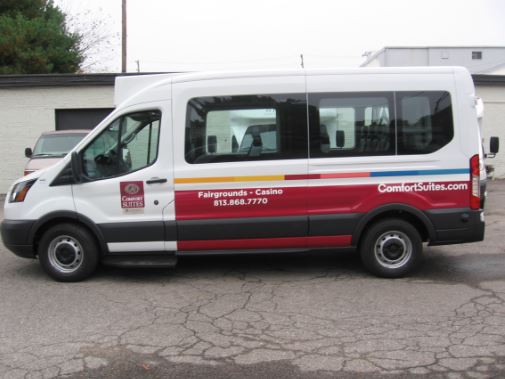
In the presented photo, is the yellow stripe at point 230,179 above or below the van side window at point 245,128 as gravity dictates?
below

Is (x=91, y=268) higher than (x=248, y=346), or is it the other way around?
(x=91, y=268)

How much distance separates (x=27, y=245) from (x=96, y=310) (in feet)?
4.80

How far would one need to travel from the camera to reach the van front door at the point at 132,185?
19.5 feet

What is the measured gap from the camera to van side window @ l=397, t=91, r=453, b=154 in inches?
235

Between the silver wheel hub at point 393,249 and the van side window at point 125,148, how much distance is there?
2.77 metres

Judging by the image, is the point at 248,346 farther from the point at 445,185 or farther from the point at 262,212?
the point at 445,185

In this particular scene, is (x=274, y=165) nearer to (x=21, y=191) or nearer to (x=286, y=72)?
(x=286, y=72)

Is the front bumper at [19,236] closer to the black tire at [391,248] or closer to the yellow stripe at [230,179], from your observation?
the yellow stripe at [230,179]

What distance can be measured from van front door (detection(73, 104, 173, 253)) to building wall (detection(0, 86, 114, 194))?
1066cm

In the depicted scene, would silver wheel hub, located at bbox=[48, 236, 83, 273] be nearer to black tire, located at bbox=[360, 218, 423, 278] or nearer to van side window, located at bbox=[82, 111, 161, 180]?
van side window, located at bbox=[82, 111, 161, 180]

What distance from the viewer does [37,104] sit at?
1612 cm

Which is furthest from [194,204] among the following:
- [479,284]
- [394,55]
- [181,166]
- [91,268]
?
[394,55]

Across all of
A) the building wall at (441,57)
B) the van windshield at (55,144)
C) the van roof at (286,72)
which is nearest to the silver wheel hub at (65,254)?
the van roof at (286,72)

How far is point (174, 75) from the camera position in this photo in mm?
6105
